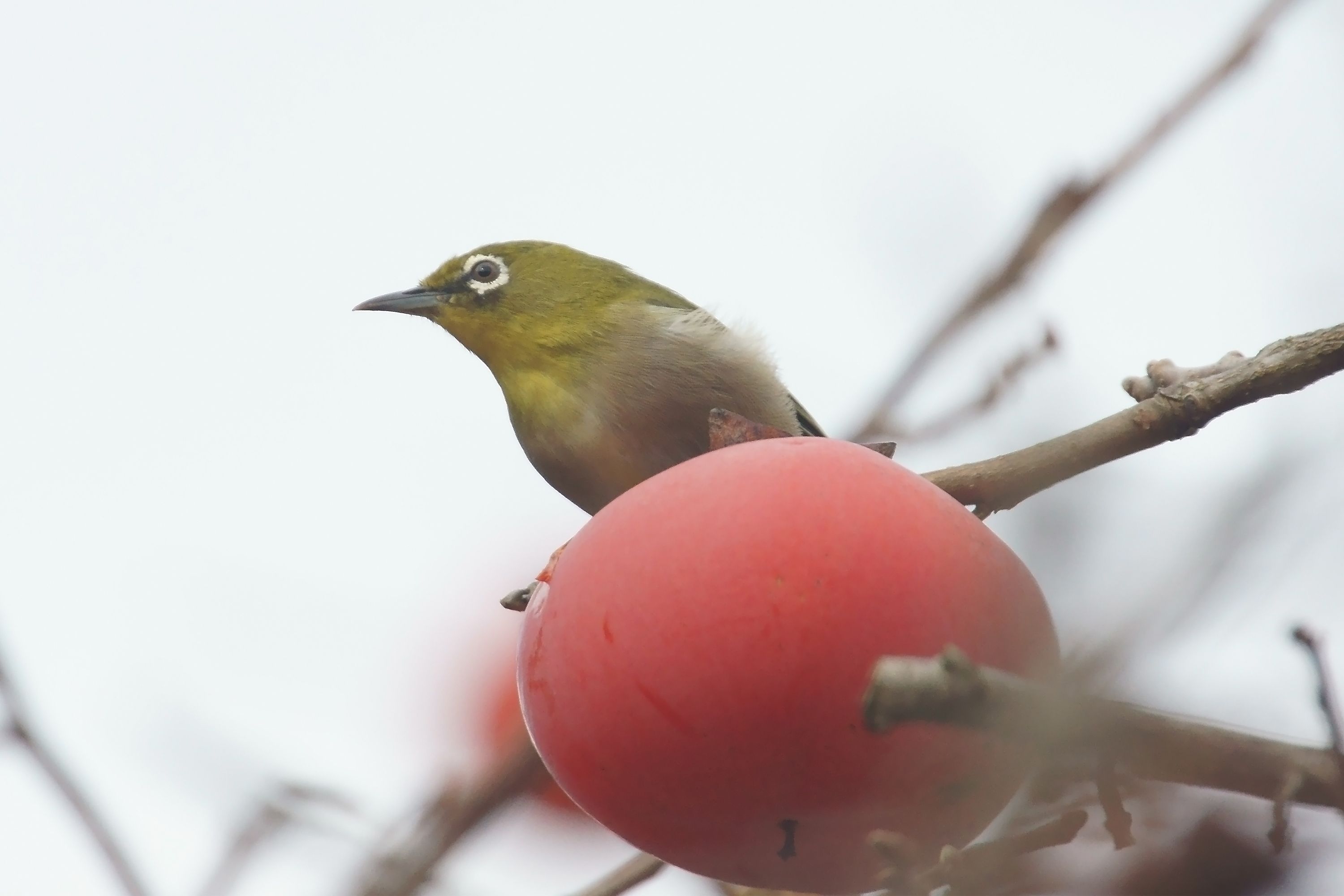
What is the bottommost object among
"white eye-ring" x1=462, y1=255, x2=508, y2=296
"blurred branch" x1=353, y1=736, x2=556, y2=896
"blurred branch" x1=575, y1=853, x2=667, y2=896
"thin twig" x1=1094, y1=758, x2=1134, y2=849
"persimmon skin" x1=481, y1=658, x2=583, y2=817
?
"persimmon skin" x1=481, y1=658, x2=583, y2=817

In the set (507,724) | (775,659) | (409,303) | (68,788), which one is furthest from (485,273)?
(775,659)

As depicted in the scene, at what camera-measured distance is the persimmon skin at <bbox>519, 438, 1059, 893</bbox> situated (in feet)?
7.86

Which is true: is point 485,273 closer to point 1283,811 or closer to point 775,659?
point 775,659

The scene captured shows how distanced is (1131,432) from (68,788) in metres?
2.42

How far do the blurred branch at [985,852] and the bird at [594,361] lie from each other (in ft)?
10.3

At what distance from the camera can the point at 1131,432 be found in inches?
127

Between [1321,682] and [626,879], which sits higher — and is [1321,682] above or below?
above

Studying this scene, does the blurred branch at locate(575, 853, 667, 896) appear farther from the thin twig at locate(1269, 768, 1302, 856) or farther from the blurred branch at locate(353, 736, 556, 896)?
the thin twig at locate(1269, 768, 1302, 856)

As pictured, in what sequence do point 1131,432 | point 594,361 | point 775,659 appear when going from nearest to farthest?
point 775,659 → point 1131,432 → point 594,361

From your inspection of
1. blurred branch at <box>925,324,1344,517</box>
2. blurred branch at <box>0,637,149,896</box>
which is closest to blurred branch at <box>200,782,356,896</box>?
blurred branch at <box>0,637,149,896</box>

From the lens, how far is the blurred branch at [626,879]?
306 cm

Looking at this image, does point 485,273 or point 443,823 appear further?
point 485,273

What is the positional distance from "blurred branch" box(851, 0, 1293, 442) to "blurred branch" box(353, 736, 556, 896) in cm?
150

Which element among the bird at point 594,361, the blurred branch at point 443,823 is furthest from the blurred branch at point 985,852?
the bird at point 594,361
